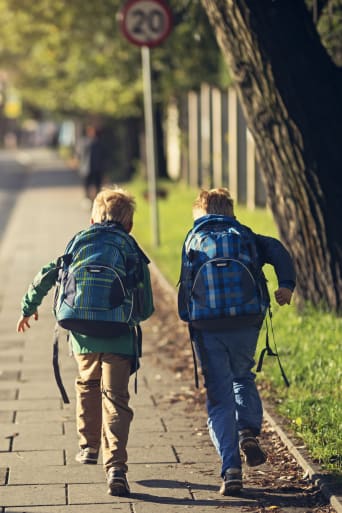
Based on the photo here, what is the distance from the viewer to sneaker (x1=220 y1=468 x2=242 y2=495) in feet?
18.8

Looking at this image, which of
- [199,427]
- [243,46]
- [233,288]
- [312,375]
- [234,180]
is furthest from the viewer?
[234,180]

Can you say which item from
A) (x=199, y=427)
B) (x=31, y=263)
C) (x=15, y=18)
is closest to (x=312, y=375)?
(x=199, y=427)

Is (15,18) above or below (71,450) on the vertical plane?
above

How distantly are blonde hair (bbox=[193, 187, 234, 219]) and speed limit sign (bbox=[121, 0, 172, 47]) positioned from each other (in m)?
9.35

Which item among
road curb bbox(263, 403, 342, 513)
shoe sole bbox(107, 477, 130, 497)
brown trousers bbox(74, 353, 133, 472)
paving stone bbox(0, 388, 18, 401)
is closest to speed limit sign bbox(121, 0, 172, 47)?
paving stone bbox(0, 388, 18, 401)

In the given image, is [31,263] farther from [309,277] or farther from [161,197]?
[161,197]

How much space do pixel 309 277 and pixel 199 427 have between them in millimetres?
2788

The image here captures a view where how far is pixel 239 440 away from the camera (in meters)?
6.08

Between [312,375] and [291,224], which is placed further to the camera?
[291,224]

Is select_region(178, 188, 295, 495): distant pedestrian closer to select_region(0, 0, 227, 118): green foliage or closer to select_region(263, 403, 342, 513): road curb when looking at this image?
select_region(263, 403, 342, 513): road curb

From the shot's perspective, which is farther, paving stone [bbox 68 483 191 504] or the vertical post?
the vertical post

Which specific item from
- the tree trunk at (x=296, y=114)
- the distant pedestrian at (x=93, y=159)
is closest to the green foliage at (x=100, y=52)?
the distant pedestrian at (x=93, y=159)

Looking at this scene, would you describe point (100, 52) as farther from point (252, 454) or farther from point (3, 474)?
point (252, 454)

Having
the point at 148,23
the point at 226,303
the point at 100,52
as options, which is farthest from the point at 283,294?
the point at 100,52
